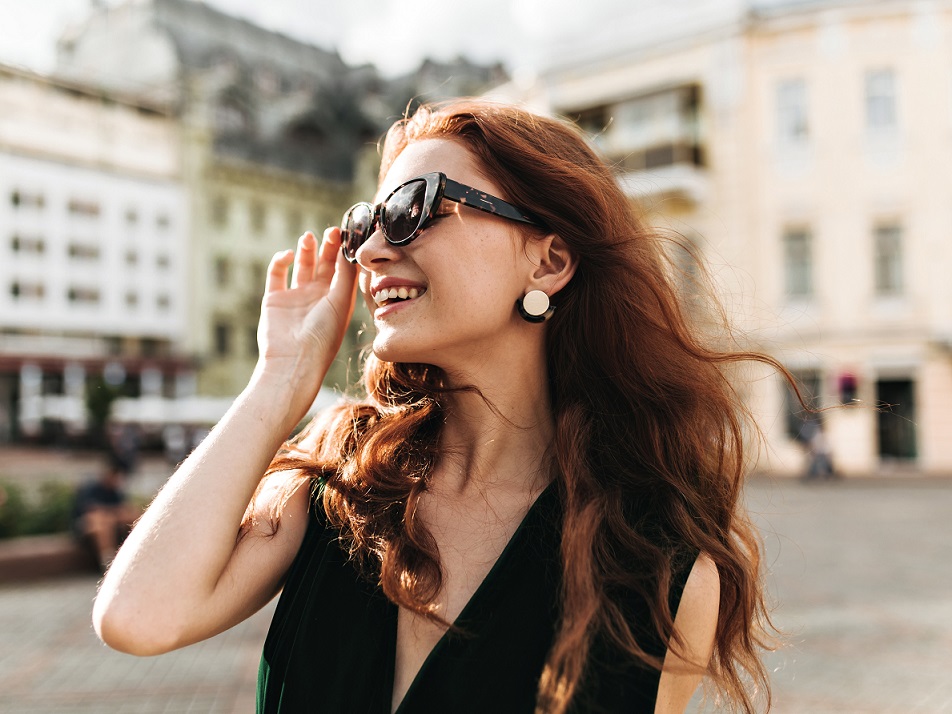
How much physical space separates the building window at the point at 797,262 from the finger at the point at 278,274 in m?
23.0

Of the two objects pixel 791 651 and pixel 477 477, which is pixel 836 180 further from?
pixel 477 477

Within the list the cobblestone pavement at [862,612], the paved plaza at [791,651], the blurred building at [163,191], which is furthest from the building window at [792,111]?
the paved plaza at [791,651]

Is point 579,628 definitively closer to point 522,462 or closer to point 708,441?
point 522,462

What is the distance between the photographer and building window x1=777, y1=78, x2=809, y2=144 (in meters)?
23.2

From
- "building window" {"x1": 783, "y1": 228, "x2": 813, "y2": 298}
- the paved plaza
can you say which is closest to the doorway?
"building window" {"x1": 783, "y1": 228, "x2": 813, "y2": 298}

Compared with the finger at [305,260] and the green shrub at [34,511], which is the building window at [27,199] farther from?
the finger at [305,260]

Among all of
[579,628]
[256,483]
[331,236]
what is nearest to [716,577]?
[579,628]

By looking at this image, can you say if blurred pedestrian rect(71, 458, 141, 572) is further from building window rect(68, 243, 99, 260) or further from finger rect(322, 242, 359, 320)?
building window rect(68, 243, 99, 260)

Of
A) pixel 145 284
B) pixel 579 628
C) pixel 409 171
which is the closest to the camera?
pixel 579 628

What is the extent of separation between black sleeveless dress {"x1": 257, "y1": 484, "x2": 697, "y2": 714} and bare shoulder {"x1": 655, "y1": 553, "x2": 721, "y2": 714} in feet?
0.08

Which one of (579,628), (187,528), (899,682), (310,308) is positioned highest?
(310,308)

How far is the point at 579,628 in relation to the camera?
135 cm

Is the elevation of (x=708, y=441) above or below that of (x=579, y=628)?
above

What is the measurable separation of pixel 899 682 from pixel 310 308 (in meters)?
4.76
